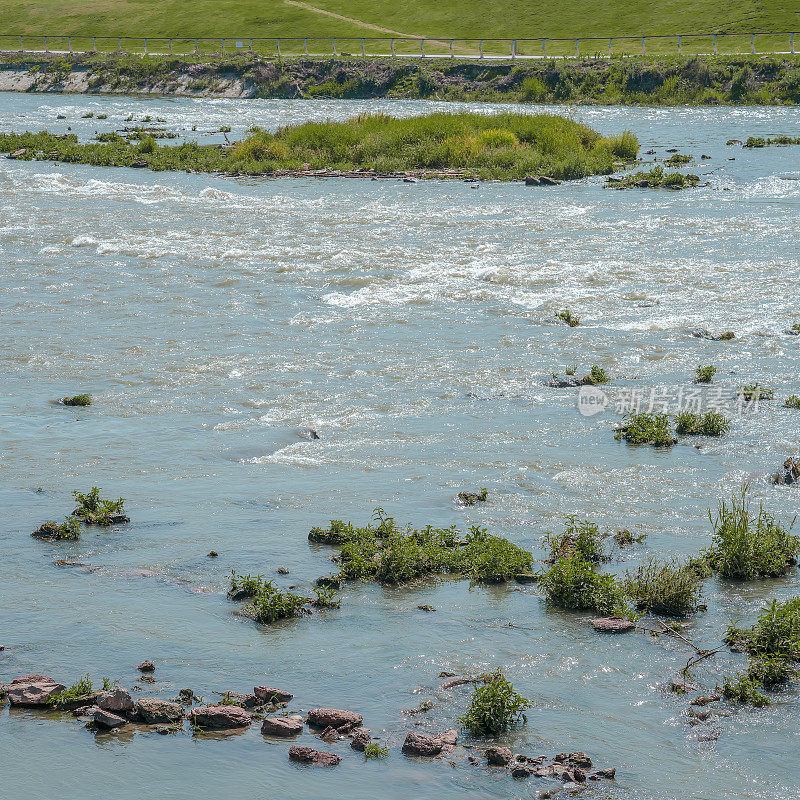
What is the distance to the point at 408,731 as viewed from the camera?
10047 mm

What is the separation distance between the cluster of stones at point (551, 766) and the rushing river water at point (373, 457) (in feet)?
0.43

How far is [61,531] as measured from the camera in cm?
1475

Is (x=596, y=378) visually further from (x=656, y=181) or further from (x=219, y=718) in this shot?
(x=656, y=181)

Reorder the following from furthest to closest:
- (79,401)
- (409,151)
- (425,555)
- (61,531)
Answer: (409,151), (79,401), (61,531), (425,555)

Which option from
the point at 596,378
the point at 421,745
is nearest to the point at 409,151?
the point at 596,378

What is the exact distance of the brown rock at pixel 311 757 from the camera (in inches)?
372

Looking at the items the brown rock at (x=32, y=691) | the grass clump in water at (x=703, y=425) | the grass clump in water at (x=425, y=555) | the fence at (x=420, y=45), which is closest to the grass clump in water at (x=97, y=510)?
the grass clump in water at (x=425, y=555)

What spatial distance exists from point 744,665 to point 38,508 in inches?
402

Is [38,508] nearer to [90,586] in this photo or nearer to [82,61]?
[90,586]

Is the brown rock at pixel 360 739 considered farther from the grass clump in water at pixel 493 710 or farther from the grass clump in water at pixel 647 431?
the grass clump in water at pixel 647 431

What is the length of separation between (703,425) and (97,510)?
1032 centimetres

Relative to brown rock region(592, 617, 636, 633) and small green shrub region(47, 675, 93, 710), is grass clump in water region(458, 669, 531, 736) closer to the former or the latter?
brown rock region(592, 617, 636, 633)

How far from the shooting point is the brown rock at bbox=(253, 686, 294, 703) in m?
10.5

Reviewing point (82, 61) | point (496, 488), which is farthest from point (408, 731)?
point (82, 61)
